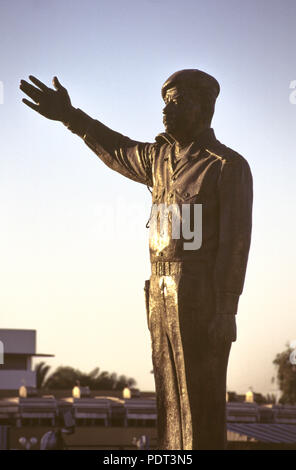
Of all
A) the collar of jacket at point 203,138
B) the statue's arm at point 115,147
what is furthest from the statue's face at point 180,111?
the statue's arm at point 115,147

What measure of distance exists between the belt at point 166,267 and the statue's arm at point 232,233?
0.37 metres

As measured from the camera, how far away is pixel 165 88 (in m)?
9.61

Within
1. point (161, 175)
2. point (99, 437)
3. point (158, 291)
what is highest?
point (161, 175)

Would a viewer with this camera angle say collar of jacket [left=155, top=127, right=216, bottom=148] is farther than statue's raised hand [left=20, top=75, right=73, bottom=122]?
No

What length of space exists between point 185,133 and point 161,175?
0.47 metres

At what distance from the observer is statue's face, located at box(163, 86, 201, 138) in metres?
9.45

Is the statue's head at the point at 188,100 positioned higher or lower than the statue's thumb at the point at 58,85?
lower

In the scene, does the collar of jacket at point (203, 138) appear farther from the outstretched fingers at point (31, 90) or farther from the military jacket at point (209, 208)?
the outstretched fingers at point (31, 90)

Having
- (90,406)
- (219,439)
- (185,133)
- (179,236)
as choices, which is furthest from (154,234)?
(90,406)

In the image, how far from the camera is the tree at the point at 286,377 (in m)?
67.2

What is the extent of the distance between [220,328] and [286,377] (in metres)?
59.8

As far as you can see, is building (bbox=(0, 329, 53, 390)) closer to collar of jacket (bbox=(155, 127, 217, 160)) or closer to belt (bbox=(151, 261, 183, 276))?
collar of jacket (bbox=(155, 127, 217, 160))

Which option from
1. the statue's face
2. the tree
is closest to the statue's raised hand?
the statue's face
